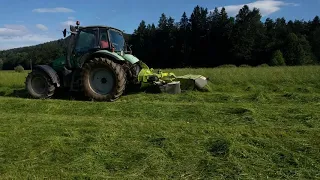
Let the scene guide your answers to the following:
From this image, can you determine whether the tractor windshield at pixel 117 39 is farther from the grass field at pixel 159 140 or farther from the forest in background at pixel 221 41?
the forest in background at pixel 221 41

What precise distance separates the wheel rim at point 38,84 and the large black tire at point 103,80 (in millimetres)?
1714

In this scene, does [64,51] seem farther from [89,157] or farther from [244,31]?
[244,31]

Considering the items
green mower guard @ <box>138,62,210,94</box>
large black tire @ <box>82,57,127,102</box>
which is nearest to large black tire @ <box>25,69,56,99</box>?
large black tire @ <box>82,57,127,102</box>

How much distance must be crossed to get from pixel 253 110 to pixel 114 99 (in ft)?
13.5

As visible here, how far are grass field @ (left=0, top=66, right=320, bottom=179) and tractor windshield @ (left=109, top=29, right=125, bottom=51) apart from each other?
8.26ft

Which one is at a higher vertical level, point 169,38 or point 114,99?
point 169,38

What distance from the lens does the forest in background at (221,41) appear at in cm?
5881

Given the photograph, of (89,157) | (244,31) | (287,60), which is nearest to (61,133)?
(89,157)

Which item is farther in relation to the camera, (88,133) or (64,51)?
(64,51)

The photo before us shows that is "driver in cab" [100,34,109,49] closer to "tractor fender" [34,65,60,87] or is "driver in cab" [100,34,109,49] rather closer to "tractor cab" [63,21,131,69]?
"tractor cab" [63,21,131,69]

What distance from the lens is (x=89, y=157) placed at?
16.2 ft

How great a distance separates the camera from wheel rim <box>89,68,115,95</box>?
10469 millimetres

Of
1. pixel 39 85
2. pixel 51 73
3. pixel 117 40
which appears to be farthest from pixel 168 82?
pixel 39 85

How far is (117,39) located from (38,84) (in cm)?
289
